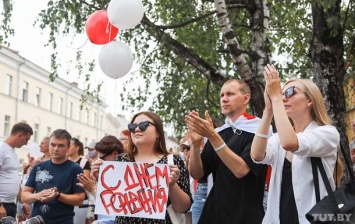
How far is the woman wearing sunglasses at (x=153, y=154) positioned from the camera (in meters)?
3.66

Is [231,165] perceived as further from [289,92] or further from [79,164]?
[79,164]

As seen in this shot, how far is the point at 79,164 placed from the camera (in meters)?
7.50

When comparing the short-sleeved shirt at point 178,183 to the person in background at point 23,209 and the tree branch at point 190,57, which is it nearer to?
the person in background at point 23,209

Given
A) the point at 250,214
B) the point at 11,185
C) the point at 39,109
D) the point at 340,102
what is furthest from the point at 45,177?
the point at 39,109

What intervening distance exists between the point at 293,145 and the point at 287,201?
14.2 inches

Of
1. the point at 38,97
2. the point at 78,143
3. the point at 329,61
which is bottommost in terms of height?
the point at 78,143

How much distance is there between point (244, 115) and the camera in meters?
4.05

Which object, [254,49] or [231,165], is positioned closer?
[231,165]

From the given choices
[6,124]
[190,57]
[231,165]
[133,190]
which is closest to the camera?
[231,165]

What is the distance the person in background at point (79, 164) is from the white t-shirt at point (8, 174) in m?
0.73

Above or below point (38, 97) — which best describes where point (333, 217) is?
below

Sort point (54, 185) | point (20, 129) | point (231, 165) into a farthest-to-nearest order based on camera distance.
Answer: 1. point (20, 129)
2. point (54, 185)
3. point (231, 165)

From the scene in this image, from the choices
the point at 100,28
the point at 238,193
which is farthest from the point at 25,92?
the point at 238,193

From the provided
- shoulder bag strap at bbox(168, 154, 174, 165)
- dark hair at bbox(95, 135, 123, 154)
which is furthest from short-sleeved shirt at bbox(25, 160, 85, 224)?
shoulder bag strap at bbox(168, 154, 174, 165)
